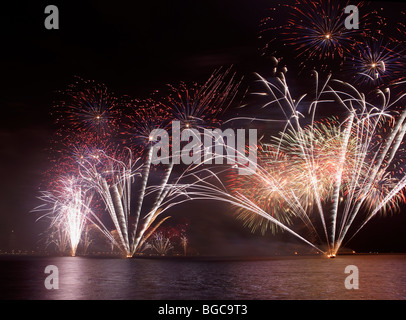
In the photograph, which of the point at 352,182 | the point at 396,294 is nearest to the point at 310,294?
the point at 396,294

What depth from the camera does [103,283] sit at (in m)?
20.0

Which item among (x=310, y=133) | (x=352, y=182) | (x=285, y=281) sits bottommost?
(x=285, y=281)

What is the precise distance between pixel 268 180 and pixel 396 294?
1337 centimetres

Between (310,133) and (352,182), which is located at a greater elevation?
(310,133)
